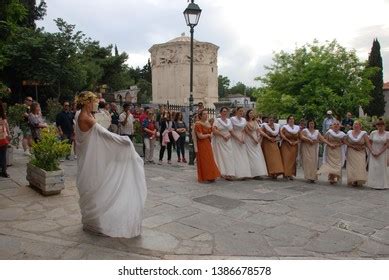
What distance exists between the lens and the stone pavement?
179 inches

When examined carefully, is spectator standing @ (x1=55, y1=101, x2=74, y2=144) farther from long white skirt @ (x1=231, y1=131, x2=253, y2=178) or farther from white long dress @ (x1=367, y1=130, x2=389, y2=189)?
white long dress @ (x1=367, y1=130, x2=389, y2=189)

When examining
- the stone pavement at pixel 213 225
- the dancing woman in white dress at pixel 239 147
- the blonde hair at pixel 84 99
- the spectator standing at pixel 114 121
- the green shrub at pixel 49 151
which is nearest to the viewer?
the stone pavement at pixel 213 225

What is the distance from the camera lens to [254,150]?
9.73 metres

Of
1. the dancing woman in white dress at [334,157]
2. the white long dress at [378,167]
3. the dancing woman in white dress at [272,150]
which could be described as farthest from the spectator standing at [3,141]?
the white long dress at [378,167]

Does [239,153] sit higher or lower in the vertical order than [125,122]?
lower

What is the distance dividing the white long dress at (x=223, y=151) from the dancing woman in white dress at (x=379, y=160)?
354 cm

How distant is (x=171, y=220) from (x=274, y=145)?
4.87m

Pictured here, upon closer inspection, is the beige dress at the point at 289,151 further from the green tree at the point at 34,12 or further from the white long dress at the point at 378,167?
the green tree at the point at 34,12

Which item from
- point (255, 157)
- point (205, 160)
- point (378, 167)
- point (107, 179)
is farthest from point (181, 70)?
point (107, 179)

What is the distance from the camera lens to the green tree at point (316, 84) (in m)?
24.1

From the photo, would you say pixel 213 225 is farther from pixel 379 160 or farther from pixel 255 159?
pixel 379 160

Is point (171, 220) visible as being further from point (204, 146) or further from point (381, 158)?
point (381, 158)

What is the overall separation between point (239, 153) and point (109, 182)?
5.32 m
